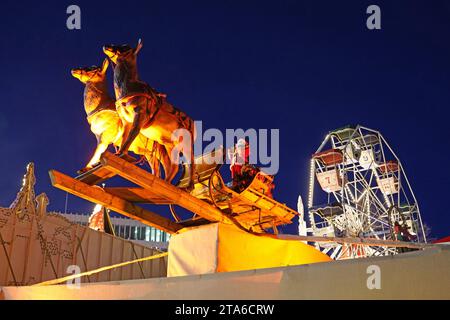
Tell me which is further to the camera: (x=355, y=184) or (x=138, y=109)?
(x=355, y=184)

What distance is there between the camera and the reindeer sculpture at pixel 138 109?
7.39 meters

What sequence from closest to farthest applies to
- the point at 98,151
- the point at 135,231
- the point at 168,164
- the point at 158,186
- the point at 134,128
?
the point at 158,186, the point at 134,128, the point at 98,151, the point at 168,164, the point at 135,231

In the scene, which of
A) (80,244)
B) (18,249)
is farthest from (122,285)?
(80,244)

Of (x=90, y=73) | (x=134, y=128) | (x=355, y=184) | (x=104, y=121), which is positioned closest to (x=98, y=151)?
(x=104, y=121)

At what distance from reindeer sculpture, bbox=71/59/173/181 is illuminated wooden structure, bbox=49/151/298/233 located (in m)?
0.56

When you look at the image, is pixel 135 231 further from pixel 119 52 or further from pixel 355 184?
pixel 119 52

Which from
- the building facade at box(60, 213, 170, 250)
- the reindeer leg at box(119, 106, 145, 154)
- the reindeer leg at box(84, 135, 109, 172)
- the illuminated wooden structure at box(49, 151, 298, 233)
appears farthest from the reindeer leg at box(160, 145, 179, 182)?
the building facade at box(60, 213, 170, 250)

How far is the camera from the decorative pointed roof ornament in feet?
37.3

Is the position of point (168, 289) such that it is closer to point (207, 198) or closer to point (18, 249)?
point (207, 198)

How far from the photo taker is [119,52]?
770 cm

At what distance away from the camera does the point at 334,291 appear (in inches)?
173

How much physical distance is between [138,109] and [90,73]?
1.21m

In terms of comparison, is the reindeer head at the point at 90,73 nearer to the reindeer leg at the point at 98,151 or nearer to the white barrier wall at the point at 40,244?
the reindeer leg at the point at 98,151

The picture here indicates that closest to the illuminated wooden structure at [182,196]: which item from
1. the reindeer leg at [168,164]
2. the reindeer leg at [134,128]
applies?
the reindeer leg at [168,164]
